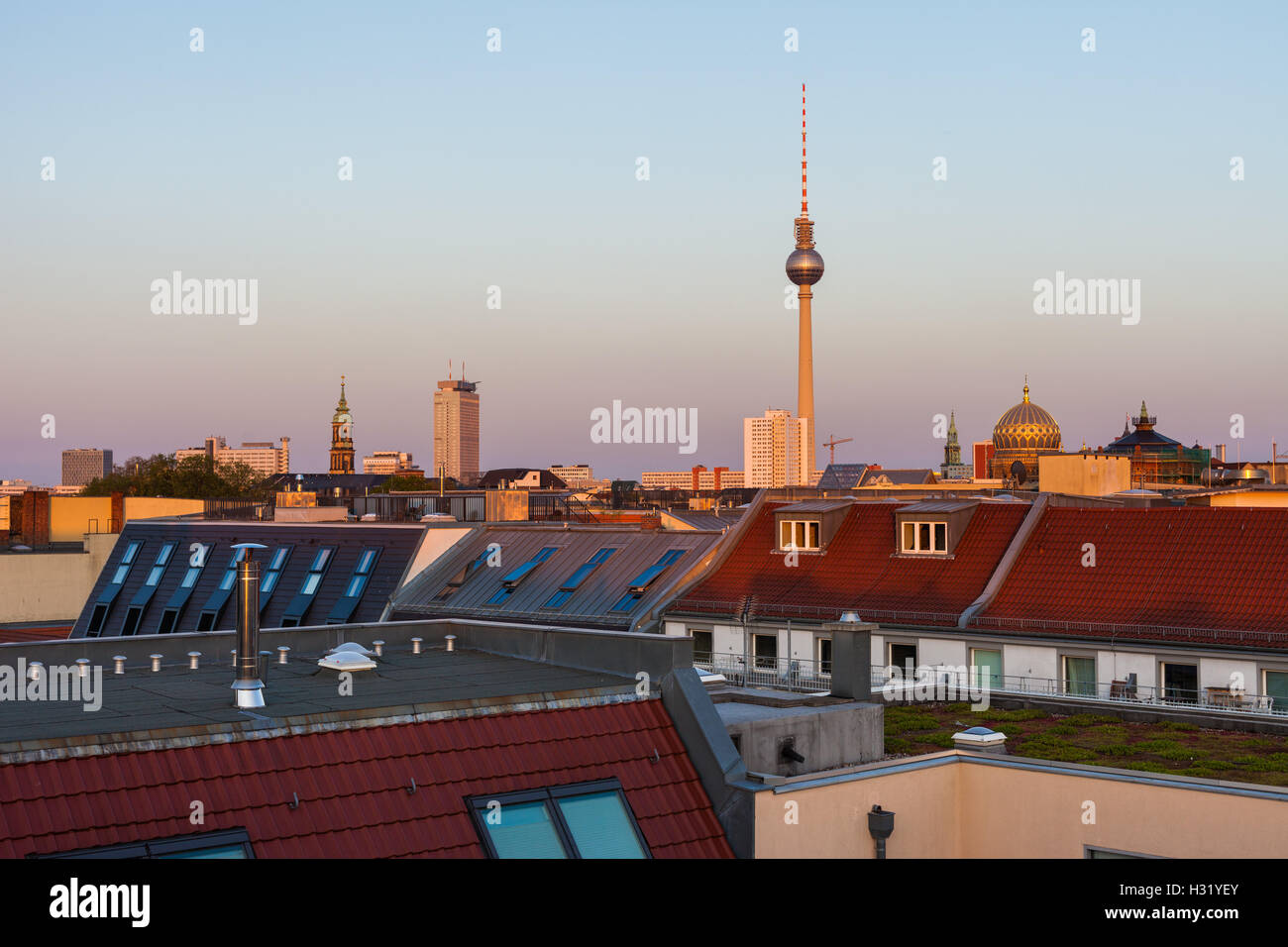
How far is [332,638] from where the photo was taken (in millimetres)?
23938

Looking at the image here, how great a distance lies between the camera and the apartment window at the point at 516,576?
5103cm

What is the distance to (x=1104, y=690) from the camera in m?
36.8

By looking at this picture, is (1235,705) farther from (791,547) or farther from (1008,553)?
(791,547)

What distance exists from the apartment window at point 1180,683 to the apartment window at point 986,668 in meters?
4.65

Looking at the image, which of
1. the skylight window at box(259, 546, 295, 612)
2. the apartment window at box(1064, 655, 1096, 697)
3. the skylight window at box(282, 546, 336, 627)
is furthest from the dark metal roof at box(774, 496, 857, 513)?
the skylight window at box(259, 546, 295, 612)

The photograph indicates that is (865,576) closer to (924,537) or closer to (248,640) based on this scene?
(924,537)

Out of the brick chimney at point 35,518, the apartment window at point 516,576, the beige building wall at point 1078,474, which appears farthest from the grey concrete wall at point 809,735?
the brick chimney at point 35,518

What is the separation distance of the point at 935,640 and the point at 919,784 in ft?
74.5

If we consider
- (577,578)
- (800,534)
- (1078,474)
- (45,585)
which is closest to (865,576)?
(800,534)

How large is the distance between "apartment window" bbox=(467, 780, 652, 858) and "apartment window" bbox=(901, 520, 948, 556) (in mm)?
30795

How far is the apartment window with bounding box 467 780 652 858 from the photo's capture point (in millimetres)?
14422

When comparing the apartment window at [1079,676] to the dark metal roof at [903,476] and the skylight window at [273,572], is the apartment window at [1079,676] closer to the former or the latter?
the skylight window at [273,572]

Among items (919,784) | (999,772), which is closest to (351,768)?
(919,784)

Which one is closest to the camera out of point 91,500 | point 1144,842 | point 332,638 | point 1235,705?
point 1144,842
